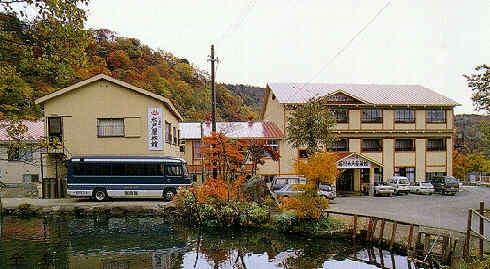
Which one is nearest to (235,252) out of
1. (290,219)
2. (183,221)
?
(290,219)

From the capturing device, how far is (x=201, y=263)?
512 inches

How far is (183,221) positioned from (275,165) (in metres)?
15.0

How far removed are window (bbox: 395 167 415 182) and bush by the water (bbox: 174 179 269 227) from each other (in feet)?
63.8

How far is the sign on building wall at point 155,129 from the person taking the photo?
26312 mm

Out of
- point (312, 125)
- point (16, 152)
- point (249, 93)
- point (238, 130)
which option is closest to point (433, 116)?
point (312, 125)

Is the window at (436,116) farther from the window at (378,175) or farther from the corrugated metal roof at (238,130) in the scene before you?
the corrugated metal roof at (238,130)

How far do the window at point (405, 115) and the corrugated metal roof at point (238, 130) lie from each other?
10.3 m

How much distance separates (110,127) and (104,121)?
0.58 metres

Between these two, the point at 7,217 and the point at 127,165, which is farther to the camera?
the point at 127,165

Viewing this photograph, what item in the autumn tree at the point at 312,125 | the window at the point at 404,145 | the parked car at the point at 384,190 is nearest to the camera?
the autumn tree at the point at 312,125

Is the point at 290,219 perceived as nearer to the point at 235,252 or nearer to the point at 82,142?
the point at 235,252

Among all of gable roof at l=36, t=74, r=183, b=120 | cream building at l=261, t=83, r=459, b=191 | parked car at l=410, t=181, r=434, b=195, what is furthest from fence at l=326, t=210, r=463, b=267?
cream building at l=261, t=83, r=459, b=191

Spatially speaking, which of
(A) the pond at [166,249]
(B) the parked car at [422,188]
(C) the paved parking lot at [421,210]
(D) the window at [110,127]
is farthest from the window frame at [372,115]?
(D) the window at [110,127]

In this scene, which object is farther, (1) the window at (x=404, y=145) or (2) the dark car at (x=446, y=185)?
(1) the window at (x=404, y=145)
